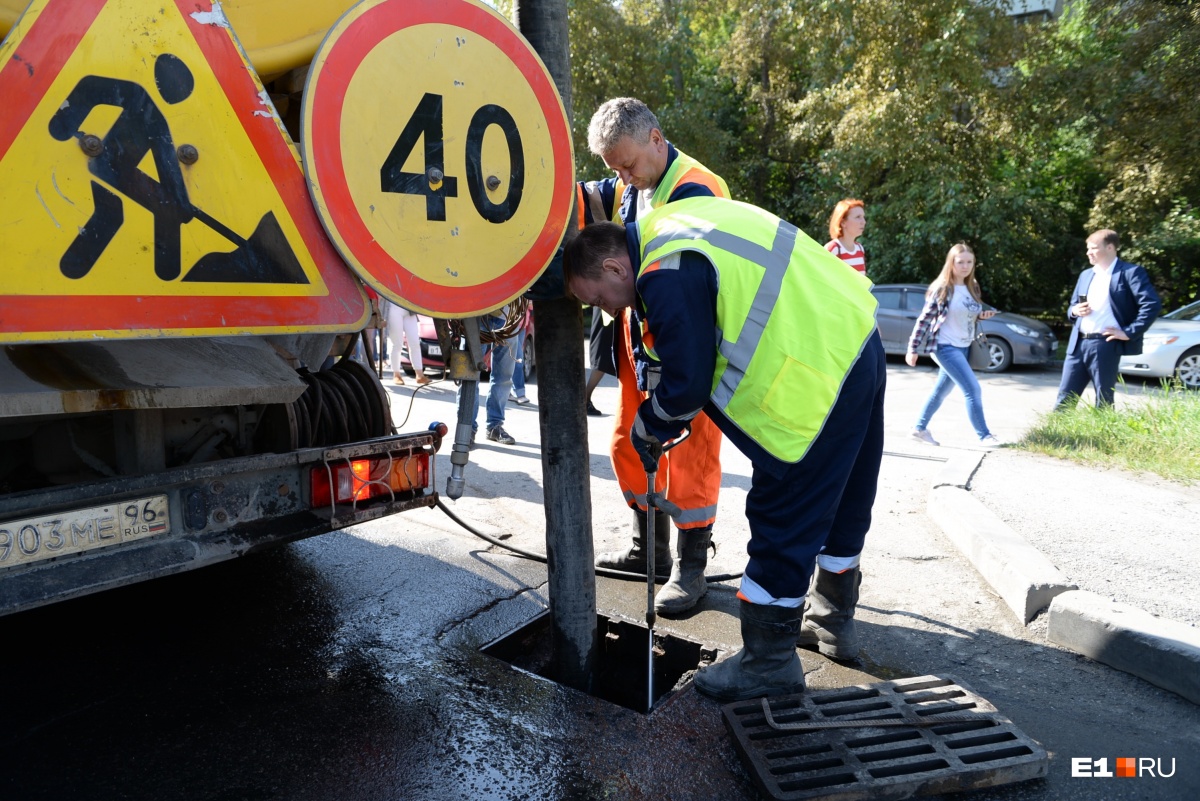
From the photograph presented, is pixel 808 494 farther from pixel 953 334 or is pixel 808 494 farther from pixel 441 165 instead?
pixel 953 334

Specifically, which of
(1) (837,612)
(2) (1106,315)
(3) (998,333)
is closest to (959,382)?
(2) (1106,315)

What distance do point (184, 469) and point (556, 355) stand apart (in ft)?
3.95

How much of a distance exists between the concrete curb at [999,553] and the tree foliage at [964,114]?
1178 cm

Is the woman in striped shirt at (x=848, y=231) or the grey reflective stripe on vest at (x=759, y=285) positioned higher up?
the woman in striped shirt at (x=848, y=231)

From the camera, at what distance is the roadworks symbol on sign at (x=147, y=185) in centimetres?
166

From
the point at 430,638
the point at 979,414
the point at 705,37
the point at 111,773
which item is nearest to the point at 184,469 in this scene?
the point at 111,773

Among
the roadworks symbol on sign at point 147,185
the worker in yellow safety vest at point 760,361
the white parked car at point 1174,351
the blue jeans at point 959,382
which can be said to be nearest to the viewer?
the roadworks symbol on sign at point 147,185

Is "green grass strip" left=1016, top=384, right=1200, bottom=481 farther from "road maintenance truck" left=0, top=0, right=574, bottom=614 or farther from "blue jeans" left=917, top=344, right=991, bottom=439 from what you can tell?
"road maintenance truck" left=0, top=0, right=574, bottom=614

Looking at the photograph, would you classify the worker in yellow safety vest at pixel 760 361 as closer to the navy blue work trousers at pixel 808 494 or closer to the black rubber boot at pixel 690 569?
the navy blue work trousers at pixel 808 494

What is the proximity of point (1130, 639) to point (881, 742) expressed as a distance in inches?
44.6

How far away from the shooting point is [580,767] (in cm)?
232

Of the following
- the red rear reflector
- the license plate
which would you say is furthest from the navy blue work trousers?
the license plate

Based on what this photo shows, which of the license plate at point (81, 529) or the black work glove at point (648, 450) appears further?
the black work glove at point (648, 450)

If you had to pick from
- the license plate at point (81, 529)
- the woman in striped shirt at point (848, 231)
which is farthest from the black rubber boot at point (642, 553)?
the woman in striped shirt at point (848, 231)
